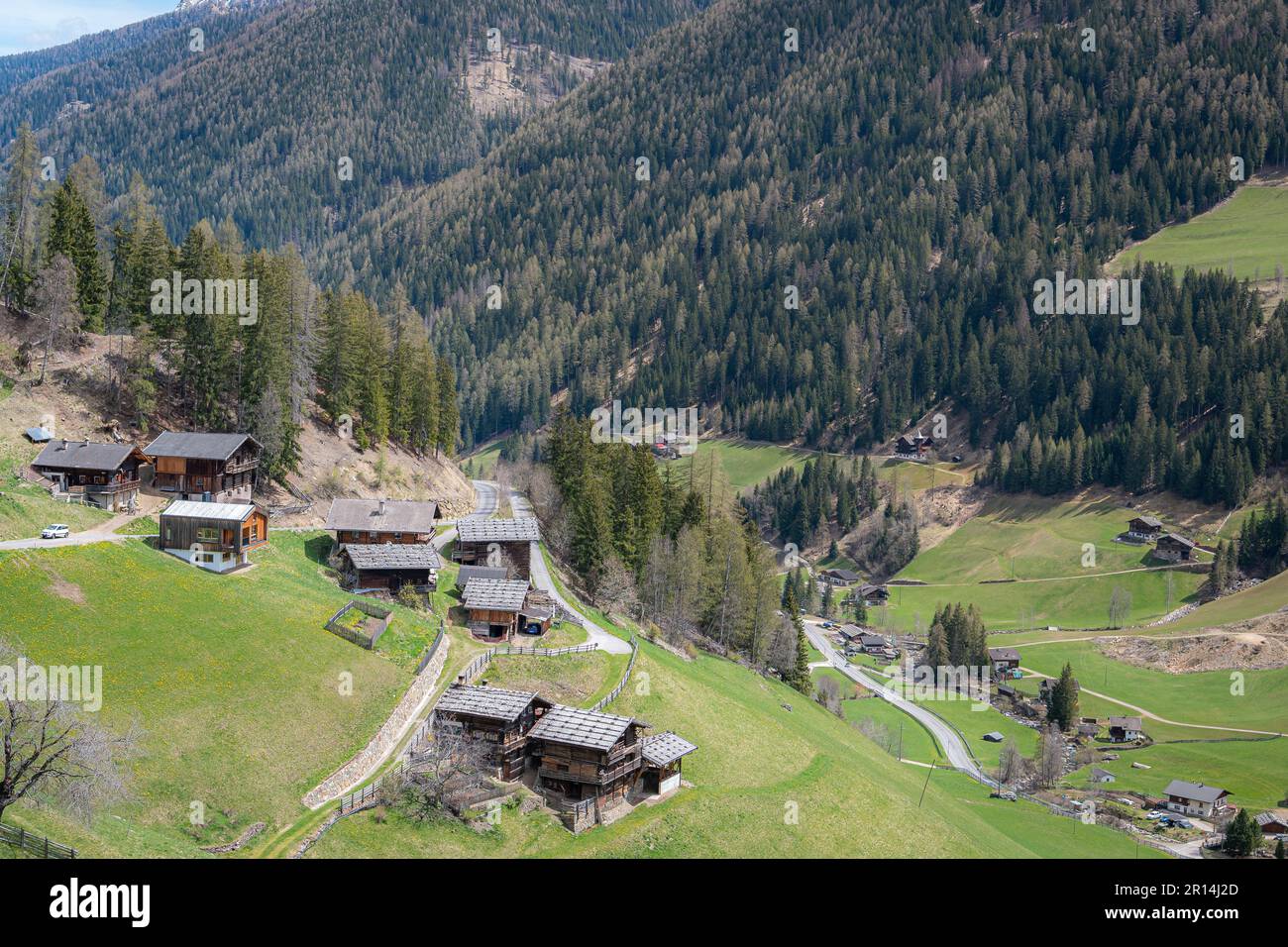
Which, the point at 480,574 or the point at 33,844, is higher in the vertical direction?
the point at 480,574

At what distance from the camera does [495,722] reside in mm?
62031

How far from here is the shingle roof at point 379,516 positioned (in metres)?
86.8

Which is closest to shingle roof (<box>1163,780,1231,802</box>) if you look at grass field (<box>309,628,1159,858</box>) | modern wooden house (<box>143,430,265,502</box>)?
grass field (<box>309,628,1159,858</box>)

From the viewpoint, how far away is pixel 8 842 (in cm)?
3828

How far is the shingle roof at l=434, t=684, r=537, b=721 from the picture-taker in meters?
62.3

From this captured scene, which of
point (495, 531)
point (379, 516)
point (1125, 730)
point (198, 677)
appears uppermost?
point (379, 516)

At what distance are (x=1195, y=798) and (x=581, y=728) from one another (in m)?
72.6

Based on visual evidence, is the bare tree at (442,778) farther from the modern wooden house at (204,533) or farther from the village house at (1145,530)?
the village house at (1145,530)

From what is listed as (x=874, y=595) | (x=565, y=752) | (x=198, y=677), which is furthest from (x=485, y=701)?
(x=874, y=595)

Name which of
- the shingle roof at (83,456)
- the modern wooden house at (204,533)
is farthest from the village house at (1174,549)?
the shingle roof at (83,456)

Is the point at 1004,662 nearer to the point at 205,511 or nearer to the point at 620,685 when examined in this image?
the point at 620,685

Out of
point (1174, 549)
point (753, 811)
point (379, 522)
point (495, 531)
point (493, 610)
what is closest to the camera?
point (753, 811)

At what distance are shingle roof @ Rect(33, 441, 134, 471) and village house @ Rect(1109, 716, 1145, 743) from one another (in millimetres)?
108775

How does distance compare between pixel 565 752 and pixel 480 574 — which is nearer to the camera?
pixel 565 752
